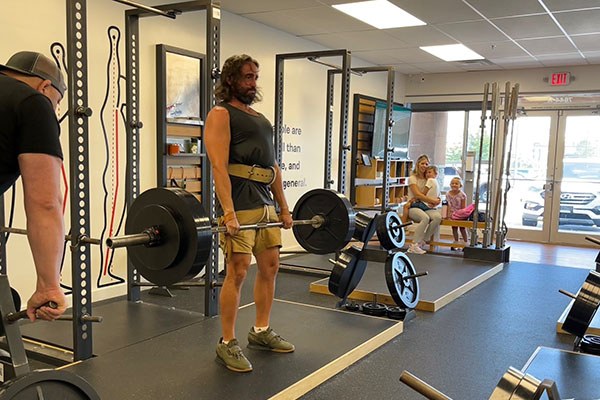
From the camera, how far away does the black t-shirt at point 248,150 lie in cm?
254

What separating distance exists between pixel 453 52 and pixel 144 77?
418 centimetres

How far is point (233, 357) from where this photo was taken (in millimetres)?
2557

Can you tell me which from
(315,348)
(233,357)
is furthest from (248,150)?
(315,348)

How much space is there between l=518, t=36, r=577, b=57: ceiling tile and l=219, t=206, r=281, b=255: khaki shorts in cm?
469

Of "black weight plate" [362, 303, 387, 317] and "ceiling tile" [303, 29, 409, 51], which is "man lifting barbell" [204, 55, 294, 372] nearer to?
"black weight plate" [362, 303, 387, 317]

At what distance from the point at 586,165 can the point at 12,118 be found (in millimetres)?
8181

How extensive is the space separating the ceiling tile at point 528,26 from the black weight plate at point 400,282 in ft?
9.32

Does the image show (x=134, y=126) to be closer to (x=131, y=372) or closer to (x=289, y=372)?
(x=131, y=372)

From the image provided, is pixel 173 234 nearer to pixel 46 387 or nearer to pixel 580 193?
pixel 46 387

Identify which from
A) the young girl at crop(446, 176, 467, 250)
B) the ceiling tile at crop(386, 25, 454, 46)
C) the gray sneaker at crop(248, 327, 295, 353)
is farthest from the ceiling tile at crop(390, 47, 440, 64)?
the gray sneaker at crop(248, 327, 295, 353)

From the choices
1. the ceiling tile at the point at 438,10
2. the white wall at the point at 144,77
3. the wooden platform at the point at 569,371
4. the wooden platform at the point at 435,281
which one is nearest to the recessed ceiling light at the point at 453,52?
the ceiling tile at the point at 438,10

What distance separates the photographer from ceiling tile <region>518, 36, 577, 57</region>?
6.02 m

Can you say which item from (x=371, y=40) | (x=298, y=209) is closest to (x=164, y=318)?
(x=298, y=209)

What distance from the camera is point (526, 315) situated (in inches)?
158
